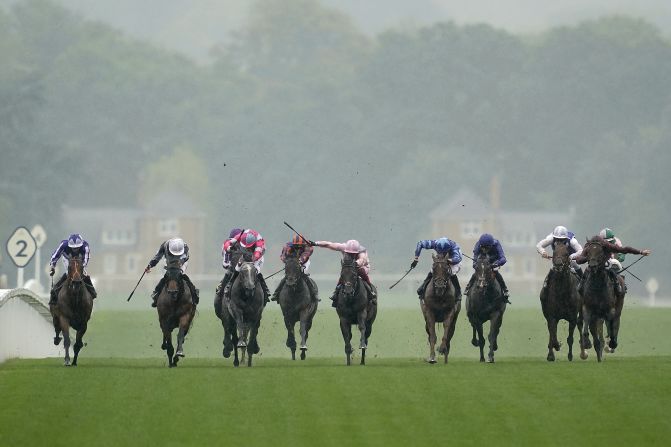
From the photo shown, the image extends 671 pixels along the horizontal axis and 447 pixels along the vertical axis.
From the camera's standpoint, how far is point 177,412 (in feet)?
76.8

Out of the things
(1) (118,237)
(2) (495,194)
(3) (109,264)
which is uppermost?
(2) (495,194)

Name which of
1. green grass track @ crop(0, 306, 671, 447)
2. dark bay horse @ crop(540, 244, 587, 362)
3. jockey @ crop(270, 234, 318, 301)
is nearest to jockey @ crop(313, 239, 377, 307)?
jockey @ crop(270, 234, 318, 301)

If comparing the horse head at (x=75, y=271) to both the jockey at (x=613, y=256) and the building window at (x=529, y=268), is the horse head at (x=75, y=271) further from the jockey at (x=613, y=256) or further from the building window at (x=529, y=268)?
the building window at (x=529, y=268)

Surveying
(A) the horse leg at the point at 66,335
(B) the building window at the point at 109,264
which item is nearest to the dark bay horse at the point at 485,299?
(A) the horse leg at the point at 66,335

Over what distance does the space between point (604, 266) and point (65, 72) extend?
142504 millimetres

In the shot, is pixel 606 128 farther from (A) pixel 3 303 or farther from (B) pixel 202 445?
(B) pixel 202 445

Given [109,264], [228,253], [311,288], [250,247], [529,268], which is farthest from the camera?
[109,264]

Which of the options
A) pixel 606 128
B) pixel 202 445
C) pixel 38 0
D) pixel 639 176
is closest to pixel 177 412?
pixel 202 445

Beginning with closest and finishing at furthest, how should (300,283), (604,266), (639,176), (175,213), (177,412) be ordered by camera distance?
1. (177,412)
2. (604,266)
3. (300,283)
4. (639,176)
5. (175,213)

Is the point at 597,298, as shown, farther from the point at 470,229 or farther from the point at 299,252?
the point at 470,229

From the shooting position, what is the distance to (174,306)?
101ft

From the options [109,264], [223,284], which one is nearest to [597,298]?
[223,284]

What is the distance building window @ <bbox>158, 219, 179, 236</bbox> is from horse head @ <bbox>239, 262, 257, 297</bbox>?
12395 cm

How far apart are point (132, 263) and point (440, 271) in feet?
405
